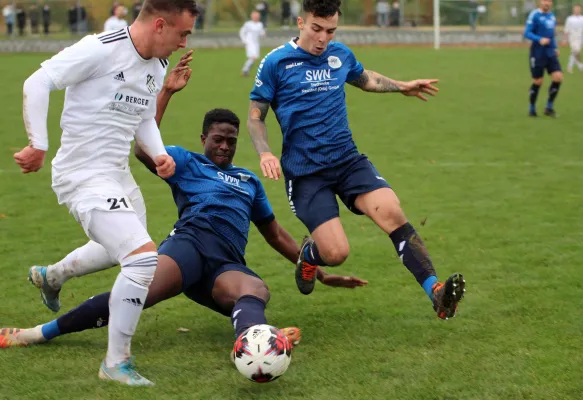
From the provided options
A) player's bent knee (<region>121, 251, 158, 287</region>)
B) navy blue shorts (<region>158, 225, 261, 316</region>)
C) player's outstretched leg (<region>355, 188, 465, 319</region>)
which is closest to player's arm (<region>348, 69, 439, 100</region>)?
player's outstretched leg (<region>355, 188, 465, 319</region>)

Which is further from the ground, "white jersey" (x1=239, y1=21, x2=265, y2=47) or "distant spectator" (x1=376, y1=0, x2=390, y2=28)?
"distant spectator" (x1=376, y1=0, x2=390, y2=28)

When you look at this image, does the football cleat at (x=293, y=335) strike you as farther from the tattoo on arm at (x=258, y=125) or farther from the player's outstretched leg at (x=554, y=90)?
the player's outstretched leg at (x=554, y=90)

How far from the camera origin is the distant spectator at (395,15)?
47.0 metres

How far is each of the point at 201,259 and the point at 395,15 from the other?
141 ft

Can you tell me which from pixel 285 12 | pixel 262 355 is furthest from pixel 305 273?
pixel 285 12

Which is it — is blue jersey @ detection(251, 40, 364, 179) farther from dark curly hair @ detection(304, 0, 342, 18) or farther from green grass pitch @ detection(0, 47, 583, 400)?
green grass pitch @ detection(0, 47, 583, 400)

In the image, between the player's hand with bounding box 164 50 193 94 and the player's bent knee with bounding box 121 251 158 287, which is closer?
the player's bent knee with bounding box 121 251 158 287

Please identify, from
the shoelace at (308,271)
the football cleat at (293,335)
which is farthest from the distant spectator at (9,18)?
the football cleat at (293,335)

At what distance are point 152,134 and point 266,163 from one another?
0.76m

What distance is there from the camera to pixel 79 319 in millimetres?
5340

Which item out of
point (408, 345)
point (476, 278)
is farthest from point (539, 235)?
point (408, 345)

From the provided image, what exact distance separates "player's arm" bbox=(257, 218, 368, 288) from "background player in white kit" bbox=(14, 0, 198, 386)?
1.34 m

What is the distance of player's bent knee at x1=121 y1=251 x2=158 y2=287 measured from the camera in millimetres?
4777

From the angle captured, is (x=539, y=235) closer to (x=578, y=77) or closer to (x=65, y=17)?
(x=578, y=77)
